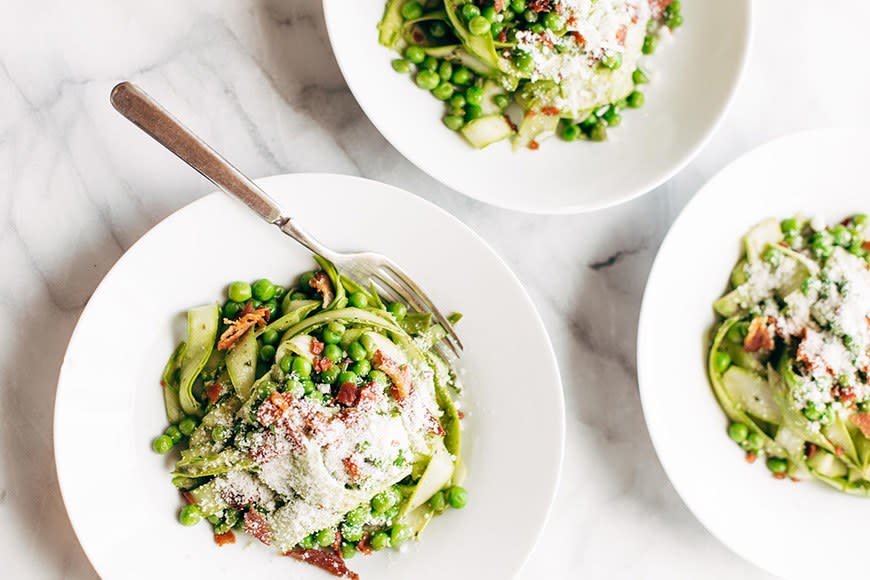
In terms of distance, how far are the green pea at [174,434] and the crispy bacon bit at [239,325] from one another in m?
0.40

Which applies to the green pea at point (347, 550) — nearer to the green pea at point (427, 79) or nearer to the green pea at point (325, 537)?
the green pea at point (325, 537)

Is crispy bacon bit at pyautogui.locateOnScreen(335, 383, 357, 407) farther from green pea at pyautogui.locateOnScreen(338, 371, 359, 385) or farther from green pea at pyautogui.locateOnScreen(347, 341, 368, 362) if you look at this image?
green pea at pyautogui.locateOnScreen(347, 341, 368, 362)

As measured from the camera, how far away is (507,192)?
388 cm

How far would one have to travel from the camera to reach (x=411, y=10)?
3896mm

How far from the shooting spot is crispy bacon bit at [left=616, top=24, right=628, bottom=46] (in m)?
3.87

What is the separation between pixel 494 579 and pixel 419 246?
1.49 metres

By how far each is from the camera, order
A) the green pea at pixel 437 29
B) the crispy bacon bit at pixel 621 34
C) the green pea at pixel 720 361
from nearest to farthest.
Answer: the crispy bacon bit at pixel 621 34 → the green pea at pixel 437 29 → the green pea at pixel 720 361

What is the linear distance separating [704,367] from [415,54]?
2.02 m

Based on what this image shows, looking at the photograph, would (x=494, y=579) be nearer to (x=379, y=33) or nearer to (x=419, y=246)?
(x=419, y=246)

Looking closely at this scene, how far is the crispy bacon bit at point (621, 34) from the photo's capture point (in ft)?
12.7

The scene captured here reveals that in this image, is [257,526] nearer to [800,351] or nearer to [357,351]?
[357,351]

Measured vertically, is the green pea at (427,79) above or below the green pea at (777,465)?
above

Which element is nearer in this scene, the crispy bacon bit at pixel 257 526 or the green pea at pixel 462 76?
the crispy bacon bit at pixel 257 526

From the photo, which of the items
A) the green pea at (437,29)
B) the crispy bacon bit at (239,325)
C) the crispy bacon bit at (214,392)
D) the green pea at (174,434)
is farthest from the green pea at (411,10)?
the green pea at (174,434)
